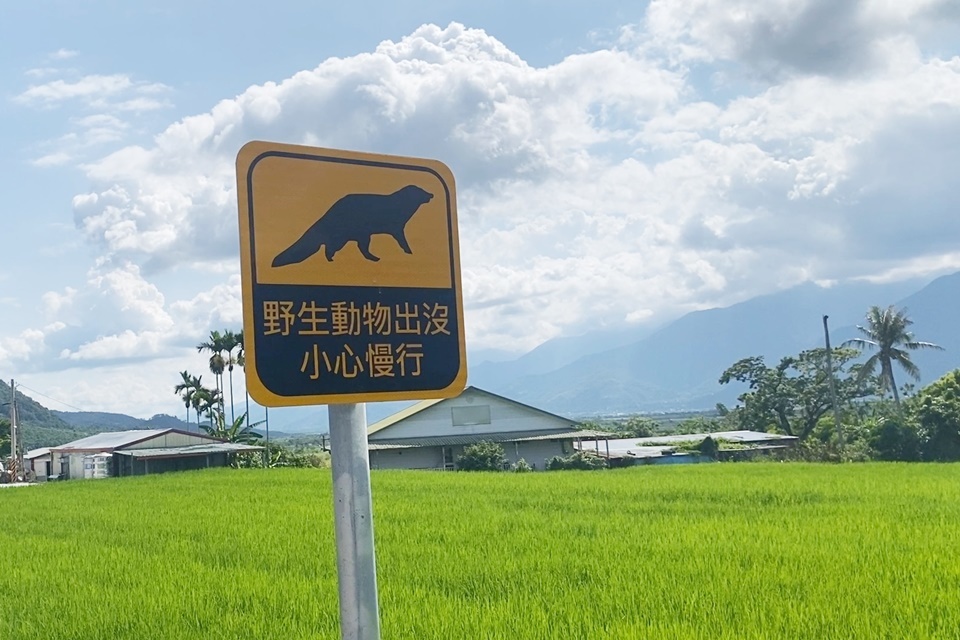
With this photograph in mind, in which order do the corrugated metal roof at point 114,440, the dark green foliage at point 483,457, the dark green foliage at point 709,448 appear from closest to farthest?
the dark green foliage at point 483,457 → the dark green foliage at point 709,448 → the corrugated metal roof at point 114,440

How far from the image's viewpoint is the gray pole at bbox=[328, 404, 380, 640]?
214 cm

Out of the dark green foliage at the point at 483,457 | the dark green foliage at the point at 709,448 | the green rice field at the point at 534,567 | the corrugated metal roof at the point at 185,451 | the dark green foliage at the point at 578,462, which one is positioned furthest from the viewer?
the corrugated metal roof at the point at 185,451

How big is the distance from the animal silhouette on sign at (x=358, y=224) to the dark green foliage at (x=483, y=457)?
29438 millimetres

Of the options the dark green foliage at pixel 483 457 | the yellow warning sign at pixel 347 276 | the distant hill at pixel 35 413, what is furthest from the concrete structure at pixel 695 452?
the distant hill at pixel 35 413

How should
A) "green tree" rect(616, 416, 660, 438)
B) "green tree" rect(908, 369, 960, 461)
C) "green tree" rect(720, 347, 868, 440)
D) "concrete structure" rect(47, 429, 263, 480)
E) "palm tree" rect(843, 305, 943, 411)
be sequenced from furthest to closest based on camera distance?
"green tree" rect(616, 416, 660, 438) < "green tree" rect(720, 347, 868, 440) < "palm tree" rect(843, 305, 943, 411) < "concrete structure" rect(47, 429, 263, 480) < "green tree" rect(908, 369, 960, 461)

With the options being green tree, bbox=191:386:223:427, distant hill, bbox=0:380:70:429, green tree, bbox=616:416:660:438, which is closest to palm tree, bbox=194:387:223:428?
green tree, bbox=191:386:223:427

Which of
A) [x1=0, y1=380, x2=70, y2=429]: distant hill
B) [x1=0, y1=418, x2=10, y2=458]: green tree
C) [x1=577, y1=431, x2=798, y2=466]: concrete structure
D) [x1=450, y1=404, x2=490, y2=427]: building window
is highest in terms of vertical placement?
[x1=0, y1=380, x2=70, y2=429]: distant hill

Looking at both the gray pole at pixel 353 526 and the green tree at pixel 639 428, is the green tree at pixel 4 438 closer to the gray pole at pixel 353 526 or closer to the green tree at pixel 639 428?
the green tree at pixel 639 428

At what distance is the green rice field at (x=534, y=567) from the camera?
502 centimetres

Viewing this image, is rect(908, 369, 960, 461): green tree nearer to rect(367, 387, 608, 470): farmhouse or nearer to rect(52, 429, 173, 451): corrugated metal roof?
rect(367, 387, 608, 470): farmhouse

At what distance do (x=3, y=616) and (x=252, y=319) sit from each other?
5.64 m

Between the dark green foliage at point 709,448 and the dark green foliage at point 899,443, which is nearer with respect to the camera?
the dark green foliage at point 899,443

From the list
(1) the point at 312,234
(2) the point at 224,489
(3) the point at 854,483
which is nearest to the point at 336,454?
(1) the point at 312,234

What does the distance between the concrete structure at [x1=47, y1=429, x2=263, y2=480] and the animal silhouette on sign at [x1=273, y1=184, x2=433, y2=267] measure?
3396 cm
